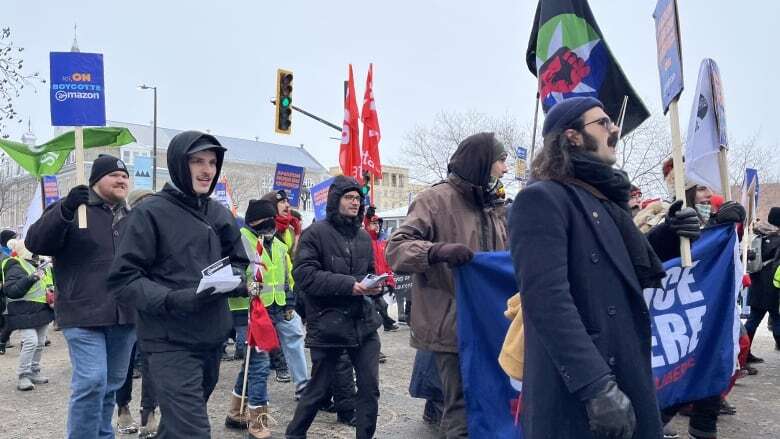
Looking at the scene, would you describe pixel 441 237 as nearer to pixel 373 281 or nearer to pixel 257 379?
pixel 373 281

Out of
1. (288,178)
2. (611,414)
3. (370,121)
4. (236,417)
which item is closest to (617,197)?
(611,414)

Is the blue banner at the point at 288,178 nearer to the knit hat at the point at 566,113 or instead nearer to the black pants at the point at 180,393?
the black pants at the point at 180,393

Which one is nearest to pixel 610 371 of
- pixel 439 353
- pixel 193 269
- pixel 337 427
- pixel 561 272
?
pixel 561 272

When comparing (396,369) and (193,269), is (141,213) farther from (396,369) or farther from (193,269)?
(396,369)

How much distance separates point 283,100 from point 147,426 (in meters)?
11.2

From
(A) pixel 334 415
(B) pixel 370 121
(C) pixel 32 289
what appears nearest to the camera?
(A) pixel 334 415

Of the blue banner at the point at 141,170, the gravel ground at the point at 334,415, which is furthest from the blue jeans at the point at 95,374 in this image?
the blue banner at the point at 141,170

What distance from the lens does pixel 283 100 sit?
1611 centimetres

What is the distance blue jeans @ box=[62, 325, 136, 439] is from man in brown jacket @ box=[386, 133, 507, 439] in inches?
80.0

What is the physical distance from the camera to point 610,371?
229 centimetres

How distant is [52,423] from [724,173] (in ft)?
19.8

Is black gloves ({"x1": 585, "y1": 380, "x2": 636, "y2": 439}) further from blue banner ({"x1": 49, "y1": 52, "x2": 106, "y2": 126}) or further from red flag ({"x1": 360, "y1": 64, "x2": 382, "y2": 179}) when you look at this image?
red flag ({"x1": 360, "y1": 64, "x2": 382, "y2": 179})

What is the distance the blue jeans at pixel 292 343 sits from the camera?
666cm

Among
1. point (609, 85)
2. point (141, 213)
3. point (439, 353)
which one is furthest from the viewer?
point (609, 85)
